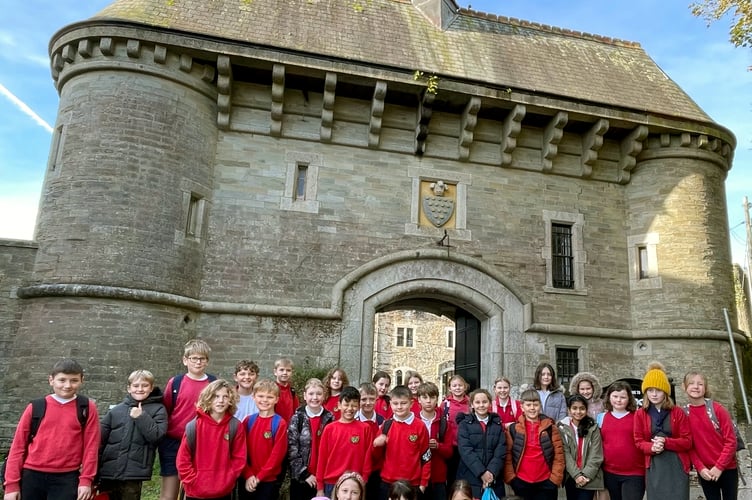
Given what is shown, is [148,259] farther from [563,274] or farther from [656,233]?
[656,233]

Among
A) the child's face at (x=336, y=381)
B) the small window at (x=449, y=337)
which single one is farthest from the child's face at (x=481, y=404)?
the small window at (x=449, y=337)

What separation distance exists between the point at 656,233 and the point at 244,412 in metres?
9.65

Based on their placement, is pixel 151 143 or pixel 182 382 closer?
pixel 182 382

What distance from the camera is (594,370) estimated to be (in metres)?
11.0

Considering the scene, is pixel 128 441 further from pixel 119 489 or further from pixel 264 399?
pixel 264 399

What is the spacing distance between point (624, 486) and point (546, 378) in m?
1.69

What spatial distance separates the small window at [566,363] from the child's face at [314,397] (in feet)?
23.7

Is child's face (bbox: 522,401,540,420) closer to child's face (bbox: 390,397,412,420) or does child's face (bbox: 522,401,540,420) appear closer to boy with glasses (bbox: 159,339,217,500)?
child's face (bbox: 390,397,412,420)

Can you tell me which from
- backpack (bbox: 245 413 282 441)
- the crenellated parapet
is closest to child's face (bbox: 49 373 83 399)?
backpack (bbox: 245 413 282 441)

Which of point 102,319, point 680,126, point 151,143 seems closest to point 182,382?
point 102,319

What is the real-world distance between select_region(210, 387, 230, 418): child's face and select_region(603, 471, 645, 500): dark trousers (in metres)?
3.49

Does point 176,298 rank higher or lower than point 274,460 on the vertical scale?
higher

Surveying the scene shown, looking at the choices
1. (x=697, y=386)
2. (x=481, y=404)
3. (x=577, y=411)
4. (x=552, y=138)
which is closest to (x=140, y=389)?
(x=481, y=404)

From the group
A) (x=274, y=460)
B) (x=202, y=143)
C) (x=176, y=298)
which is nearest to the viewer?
(x=274, y=460)
